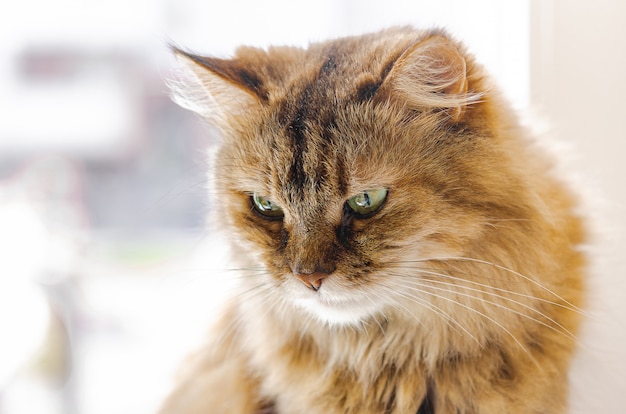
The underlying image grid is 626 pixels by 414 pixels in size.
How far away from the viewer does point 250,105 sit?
1.03 meters

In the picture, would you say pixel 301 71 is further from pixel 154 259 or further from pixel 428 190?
pixel 154 259

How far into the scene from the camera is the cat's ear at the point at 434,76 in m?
0.83

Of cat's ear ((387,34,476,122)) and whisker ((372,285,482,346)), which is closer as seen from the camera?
cat's ear ((387,34,476,122))

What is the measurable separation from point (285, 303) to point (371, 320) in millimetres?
155

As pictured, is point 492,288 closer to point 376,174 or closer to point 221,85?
point 376,174

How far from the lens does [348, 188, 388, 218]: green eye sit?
3.02 ft

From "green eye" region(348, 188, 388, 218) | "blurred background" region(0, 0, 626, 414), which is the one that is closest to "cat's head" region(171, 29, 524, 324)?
"green eye" region(348, 188, 388, 218)

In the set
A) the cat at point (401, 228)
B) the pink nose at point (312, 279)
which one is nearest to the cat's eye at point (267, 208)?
the cat at point (401, 228)

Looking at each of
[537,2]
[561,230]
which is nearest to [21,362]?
[561,230]

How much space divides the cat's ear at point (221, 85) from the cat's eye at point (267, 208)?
16 centimetres

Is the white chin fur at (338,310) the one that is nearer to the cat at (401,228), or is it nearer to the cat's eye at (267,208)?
the cat at (401,228)

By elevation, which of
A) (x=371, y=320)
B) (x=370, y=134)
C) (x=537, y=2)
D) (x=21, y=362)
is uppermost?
(x=537, y=2)

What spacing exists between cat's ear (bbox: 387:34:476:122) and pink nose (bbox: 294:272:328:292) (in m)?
0.30

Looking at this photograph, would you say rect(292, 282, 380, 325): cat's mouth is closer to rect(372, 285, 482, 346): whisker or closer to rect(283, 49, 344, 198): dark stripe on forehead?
rect(372, 285, 482, 346): whisker
